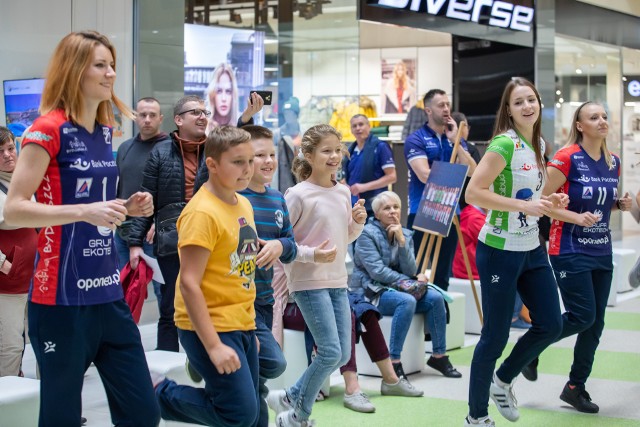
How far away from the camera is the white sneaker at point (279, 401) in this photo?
13.9 feet

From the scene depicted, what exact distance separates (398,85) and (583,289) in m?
12.9

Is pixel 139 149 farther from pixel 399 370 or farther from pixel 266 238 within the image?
pixel 266 238

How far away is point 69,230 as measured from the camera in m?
2.78

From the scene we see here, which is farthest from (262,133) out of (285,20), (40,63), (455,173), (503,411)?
(285,20)

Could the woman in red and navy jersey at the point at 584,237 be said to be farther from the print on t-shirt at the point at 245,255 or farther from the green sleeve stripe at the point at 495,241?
the print on t-shirt at the point at 245,255

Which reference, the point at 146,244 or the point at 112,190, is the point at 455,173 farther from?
the point at 112,190

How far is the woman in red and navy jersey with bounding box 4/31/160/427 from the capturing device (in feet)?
8.98

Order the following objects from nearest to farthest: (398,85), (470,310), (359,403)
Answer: (359,403) → (470,310) → (398,85)

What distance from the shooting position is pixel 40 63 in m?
6.89

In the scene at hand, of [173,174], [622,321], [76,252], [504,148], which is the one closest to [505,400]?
[504,148]

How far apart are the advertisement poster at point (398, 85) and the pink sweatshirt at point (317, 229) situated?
519 inches

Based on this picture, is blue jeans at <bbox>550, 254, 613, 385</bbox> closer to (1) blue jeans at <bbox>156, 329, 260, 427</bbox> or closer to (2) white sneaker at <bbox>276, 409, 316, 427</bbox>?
(2) white sneaker at <bbox>276, 409, 316, 427</bbox>

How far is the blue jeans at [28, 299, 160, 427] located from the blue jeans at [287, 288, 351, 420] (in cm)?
129

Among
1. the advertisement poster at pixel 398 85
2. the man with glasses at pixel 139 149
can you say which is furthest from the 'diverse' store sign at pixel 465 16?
the advertisement poster at pixel 398 85
